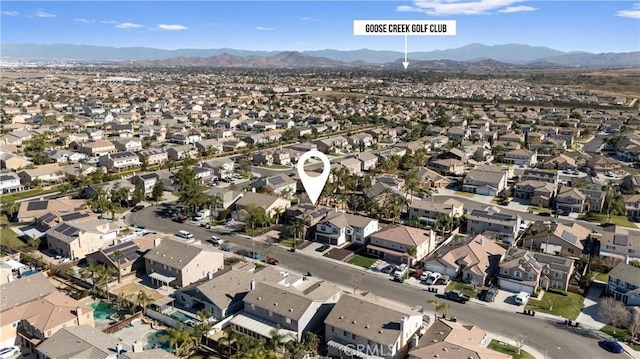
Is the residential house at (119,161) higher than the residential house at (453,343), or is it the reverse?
the residential house at (119,161)

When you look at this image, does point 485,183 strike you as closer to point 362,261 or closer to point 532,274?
point 532,274

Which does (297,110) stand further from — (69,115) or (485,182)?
(485,182)

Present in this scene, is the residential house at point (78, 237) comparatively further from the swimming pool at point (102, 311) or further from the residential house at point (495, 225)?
the residential house at point (495, 225)

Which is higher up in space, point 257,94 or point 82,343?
point 257,94

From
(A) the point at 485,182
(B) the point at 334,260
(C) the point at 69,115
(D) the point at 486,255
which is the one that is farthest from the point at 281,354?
(C) the point at 69,115

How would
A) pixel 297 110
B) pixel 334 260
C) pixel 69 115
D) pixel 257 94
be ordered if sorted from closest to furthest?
1. pixel 334 260
2. pixel 69 115
3. pixel 297 110
4. pixel 257 94

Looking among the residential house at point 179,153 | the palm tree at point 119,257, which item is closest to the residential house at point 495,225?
the palm tree at point 119,257
